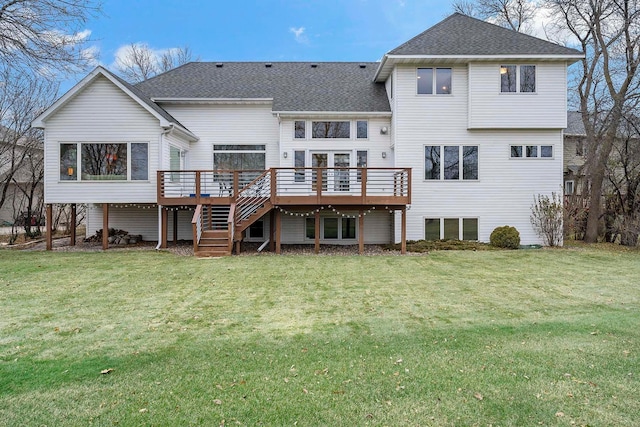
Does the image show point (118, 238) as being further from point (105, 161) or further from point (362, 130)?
point (362, 130)

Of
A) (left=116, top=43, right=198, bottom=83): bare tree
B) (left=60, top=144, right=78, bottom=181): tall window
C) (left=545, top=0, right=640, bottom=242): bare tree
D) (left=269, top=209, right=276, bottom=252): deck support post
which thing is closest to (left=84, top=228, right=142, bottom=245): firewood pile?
(left=60, top=144, right=78, bottom=181): tall window

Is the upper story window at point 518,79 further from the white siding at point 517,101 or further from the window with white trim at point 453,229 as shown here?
the window with white trim at point 453,229

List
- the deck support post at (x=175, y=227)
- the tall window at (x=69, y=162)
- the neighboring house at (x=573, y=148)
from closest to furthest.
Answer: the tall window at (x=69, y=162), the deck support post at (x=175, y=227), the neighboring house at (x=573, y=148)

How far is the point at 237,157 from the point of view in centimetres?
1514

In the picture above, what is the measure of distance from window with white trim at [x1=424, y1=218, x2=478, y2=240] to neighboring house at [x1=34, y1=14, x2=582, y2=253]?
0.04 metres

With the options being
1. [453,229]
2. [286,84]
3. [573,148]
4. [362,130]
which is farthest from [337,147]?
[573,148]

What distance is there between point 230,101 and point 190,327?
11.6 metres

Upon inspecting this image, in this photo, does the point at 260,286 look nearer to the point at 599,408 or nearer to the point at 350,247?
the point at 599,408

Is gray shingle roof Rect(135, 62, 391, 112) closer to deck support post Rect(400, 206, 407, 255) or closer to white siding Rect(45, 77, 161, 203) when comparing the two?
white siding Rect(45, 77, 161, 203)

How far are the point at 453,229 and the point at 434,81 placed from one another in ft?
18.0

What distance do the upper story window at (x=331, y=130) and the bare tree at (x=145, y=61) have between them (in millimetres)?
19932

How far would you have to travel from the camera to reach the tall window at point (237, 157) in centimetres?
1511

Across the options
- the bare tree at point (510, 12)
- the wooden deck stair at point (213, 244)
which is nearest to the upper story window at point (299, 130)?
the wooden deck stair at point (213, 244)

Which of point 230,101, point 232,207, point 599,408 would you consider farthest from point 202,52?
point 599,408
